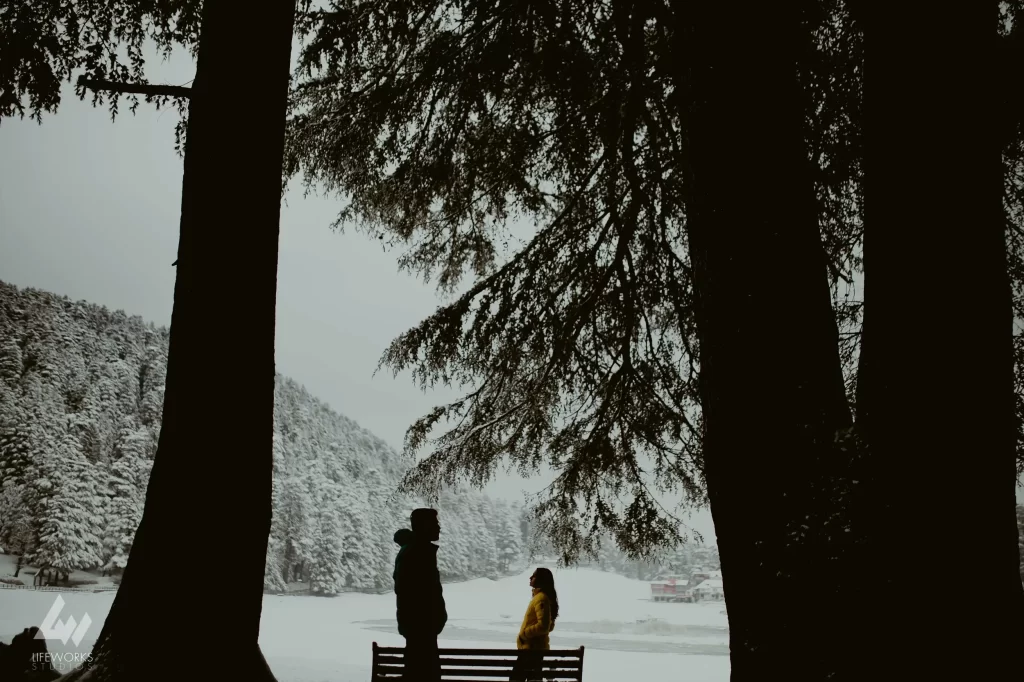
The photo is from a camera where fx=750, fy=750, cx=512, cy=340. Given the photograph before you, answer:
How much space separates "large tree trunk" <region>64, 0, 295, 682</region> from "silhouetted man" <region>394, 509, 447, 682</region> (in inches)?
44.5

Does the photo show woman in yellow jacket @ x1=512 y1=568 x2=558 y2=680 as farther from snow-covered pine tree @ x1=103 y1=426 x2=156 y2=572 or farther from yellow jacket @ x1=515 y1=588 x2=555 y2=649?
snow-covered pine tree @ x1=103 y1=426 x2=156 y2=572

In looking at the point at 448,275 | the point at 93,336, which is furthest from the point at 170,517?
the point at 93,336

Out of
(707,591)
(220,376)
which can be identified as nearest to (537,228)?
(220,376)

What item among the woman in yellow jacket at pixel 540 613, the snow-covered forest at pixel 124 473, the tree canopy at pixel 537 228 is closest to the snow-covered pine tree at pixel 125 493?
the snow-covered forest at pixel 124 473

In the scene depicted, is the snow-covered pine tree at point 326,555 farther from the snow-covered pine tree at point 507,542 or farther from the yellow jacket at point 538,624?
the yellow jacket at point 538,624

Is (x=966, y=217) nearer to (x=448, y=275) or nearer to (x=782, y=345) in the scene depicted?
(x=782, y=345)

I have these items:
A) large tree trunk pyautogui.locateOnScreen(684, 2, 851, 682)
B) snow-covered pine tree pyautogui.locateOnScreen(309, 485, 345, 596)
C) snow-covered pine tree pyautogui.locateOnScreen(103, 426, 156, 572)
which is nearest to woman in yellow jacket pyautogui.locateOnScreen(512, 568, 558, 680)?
large tree trunk pyautogui.locateOnScreen(684, 2, 851, 682)

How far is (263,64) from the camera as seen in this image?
265 cm

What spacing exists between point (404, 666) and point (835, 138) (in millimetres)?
3345

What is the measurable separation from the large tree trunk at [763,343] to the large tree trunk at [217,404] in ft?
4.55

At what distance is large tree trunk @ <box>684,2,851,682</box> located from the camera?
5.77 ft

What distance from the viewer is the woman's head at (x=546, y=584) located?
4.32 metres

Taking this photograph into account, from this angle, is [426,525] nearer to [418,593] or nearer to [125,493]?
[418,593]

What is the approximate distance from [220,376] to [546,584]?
2.63 m
